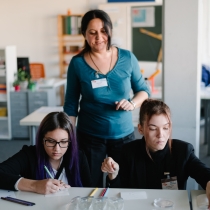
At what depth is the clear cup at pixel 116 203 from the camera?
5.78 ft

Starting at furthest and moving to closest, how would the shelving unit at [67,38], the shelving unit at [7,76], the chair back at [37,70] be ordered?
the shelving unit at [67,38], the chair back at [37,70], the shelving unit at [7,76]

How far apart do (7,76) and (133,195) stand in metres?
4.43

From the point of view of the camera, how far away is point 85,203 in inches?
70.3

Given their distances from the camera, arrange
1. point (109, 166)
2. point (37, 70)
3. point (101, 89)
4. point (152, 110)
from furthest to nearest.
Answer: point (37, 70) < point (101, 89) < point (152, 110) < point (109, 166)

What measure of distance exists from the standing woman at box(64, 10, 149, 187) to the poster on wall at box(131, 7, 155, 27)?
5.59 m

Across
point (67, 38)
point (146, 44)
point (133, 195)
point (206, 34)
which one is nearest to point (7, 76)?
point (67, 38)

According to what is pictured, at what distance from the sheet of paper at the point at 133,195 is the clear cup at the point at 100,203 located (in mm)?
111

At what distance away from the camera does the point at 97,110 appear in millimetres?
2566

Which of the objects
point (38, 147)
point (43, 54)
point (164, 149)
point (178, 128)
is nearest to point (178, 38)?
point (178, 128)

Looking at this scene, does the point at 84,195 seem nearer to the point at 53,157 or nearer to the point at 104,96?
the point at 53,157

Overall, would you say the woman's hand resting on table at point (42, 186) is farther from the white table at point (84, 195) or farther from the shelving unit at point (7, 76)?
the shelving unit at point (7, 76)

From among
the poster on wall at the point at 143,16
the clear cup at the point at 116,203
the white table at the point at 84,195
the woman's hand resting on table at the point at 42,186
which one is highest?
the poster on wall at the point at 143,16

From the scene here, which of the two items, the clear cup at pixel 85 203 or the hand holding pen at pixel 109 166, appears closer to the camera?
the clear cup at pixel 85 203

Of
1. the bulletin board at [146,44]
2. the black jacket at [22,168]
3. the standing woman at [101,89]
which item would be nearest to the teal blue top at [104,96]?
the standing woman at [101,89]
